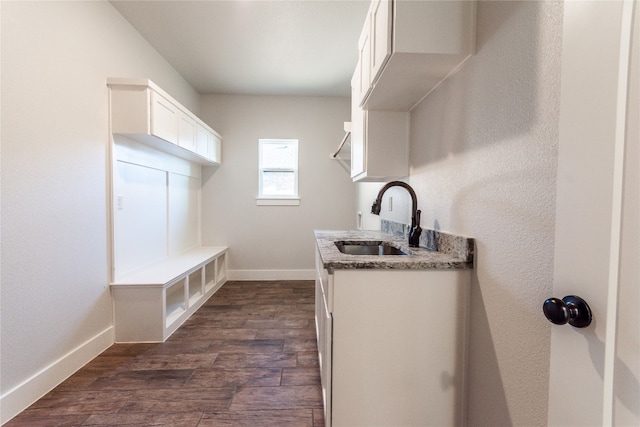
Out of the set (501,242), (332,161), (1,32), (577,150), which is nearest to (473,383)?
(501,242)

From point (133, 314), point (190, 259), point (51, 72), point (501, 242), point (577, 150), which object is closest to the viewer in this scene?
point (577, 150)

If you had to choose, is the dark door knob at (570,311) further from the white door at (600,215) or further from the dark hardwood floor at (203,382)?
the dark hardwood floor at (203,382)

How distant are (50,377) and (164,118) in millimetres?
2021

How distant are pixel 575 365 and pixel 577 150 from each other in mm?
422

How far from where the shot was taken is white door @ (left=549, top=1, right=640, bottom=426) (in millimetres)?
452

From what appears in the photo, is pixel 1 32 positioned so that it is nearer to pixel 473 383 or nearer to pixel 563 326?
pixel 563 326

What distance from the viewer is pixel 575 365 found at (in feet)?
1.79

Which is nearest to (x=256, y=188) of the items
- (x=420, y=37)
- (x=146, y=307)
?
(x=146, y=307)

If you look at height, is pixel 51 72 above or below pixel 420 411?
above

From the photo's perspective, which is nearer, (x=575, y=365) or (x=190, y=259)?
(x=575, y=365)

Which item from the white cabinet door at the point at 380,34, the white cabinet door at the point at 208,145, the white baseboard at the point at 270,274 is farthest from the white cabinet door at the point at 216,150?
the white cabinet door at the point at 380,34

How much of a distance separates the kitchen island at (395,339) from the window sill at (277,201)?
3.01 meters

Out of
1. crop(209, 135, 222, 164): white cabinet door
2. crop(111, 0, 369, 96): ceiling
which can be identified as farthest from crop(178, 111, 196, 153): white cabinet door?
crop(111, 0, 369, 96): ceiling

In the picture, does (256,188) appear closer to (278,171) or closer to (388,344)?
(278,171)
